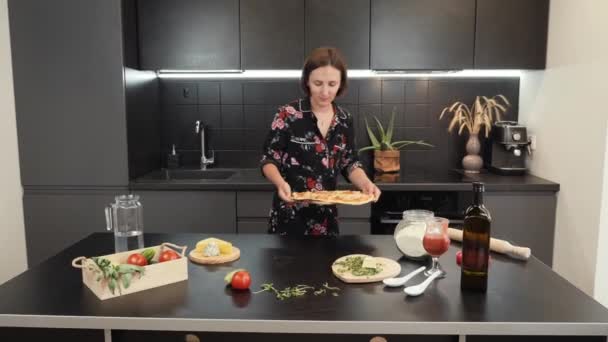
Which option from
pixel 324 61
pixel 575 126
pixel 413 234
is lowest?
pixel 413 234

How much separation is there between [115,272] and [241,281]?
0.33m

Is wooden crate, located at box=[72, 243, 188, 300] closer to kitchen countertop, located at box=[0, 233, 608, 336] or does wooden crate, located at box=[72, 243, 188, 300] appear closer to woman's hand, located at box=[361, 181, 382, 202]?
kitchen countertop, located at box=[0, 233, 608, 336]

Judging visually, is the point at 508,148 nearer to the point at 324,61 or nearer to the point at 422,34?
the point at 422,34

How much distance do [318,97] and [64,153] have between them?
67.5 inches

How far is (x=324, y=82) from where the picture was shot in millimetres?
2082

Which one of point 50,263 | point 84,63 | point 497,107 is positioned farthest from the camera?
point 497,107

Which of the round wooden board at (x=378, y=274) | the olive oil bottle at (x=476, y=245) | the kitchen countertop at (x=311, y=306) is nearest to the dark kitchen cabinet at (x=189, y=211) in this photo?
the kitchen countertop at (x=311, y=306)

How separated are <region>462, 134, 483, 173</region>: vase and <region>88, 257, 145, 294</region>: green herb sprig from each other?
2.49m

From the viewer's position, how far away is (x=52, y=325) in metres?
1.23

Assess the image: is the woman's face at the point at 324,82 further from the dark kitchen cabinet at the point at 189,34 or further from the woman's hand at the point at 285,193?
the dark kitchen cabinet at the point at 189,34

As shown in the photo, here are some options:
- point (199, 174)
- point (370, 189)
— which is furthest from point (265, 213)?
point (370, 189)

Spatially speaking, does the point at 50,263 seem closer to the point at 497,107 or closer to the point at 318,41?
the point at 318,41

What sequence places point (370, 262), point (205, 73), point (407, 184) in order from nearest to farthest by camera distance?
1. point (370, 262)
2. point (407, 184)
3. point (205, 73)

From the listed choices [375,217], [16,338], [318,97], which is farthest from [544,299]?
[375,217]
